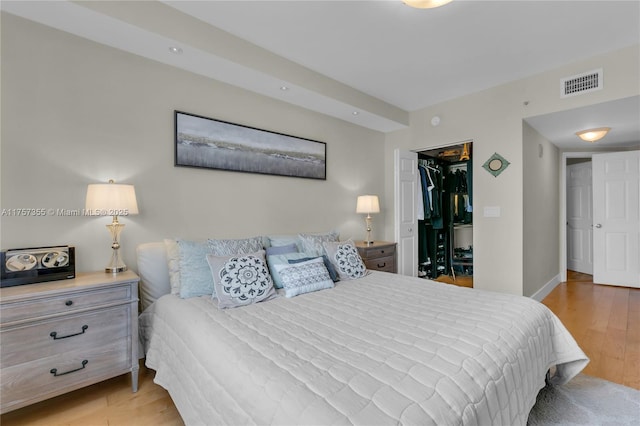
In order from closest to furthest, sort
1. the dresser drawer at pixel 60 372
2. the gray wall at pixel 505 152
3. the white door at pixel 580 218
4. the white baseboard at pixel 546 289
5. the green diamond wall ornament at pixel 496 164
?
1. the dresser drawer at pixel 60 372
2. the gray wall at pixel 505 152
3. the green diamond wall ornament at pixel 496 164
4. the white baseboard at pixel 546 289
5. the white door at pixel 580 218

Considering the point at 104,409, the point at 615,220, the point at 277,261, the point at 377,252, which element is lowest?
the point at 104,409

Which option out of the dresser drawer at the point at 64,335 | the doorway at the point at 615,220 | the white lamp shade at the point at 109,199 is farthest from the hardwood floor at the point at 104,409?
the doorway at the point at 615,220

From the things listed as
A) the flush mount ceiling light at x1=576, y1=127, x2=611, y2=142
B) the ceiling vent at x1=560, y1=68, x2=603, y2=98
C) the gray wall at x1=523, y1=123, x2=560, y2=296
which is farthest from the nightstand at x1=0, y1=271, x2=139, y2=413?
the flush mount ceiling light at x1=576, y1=127, x2=611, y2=142

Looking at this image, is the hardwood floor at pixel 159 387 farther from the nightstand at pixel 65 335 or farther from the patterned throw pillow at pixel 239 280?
the patterned throw pillow at pixel 239 280

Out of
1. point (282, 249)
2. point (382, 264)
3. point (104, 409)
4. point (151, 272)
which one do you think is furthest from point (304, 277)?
point (382, 264)

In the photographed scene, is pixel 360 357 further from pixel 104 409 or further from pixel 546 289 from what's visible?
pixel 546 289

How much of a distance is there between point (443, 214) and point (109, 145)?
4733 mm

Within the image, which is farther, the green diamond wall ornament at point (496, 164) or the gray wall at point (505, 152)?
the green diamond wall ornament at point (496, 164)

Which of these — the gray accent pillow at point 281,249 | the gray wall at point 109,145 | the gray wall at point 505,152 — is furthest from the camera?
the gray wall at point 505,152

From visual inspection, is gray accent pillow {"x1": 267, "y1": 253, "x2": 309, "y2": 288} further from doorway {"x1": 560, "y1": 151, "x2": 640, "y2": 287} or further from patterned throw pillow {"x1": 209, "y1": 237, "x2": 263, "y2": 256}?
doorway {"x1": 560, "y1": 151, "x2": 640, "y2": 287}

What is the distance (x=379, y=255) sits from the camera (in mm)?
3684

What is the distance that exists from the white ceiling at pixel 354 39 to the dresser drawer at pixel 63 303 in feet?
5.70

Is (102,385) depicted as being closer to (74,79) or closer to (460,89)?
(74,79)

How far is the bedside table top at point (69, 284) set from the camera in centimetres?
158
